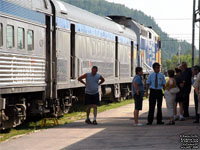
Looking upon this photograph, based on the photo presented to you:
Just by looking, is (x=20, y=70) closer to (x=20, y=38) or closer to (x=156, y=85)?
(x=20, y=38)

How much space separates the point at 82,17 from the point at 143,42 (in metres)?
14.7

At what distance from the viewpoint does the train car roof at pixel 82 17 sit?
18.9 metres

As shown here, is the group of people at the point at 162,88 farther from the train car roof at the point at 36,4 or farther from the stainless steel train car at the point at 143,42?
the stainless steel train car at the point at 143,42

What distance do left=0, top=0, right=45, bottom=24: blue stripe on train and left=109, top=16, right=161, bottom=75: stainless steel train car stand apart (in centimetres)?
1776

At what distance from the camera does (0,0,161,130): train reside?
14.6 meters

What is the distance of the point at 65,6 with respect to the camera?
779 inches

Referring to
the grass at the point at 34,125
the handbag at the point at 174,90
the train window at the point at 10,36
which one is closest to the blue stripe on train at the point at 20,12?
the train window at the point at 10,36

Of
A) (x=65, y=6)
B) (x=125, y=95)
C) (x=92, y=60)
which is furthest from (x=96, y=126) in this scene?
(x=125, y=95)

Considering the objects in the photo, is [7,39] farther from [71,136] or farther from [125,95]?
[125,95]

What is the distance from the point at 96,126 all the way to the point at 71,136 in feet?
9.00

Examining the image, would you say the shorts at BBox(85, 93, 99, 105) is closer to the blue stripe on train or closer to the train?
the train

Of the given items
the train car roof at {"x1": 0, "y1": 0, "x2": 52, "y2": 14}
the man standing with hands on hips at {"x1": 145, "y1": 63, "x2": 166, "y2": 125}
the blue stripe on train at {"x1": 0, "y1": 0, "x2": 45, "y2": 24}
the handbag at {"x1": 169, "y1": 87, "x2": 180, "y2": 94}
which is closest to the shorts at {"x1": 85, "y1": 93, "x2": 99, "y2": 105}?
the man standing with hands on hips at {"x1": 145, "y1": 63, "x2": 166, "y2": 125}

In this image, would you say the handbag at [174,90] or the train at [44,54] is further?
the handbag at [174,90]

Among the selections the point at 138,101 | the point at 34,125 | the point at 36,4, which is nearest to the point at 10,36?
the point at 36,4
